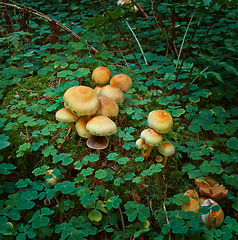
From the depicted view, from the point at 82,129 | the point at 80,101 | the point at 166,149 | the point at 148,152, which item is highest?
the point at 80,101

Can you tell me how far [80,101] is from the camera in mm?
2180

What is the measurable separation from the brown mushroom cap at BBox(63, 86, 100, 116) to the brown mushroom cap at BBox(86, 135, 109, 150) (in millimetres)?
329

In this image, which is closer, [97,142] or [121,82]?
[97,142]

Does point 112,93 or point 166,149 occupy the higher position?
point 112,93

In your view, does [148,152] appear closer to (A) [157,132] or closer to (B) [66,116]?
(A) [157,132]

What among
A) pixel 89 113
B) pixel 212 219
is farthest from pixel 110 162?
pixel 212 219

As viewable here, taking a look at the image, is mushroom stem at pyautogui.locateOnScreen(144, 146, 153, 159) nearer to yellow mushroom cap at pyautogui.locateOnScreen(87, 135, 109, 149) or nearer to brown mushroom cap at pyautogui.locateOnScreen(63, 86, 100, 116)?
yellow mushroom cap at pyautogui.locateOnScreen(87, 135, 109, 149)

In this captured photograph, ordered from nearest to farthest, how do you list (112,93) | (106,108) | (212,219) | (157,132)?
1. (212,219)
2. (157,132)
3. (106,108)
4. (112,93)

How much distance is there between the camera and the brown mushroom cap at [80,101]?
7.16 ft

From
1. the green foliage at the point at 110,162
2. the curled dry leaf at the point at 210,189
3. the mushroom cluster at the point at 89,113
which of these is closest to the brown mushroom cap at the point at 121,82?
the green foliage at the point at 110,162

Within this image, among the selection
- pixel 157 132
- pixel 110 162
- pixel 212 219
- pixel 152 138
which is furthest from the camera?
pixel 110 162

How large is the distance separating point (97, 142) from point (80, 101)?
498 mm

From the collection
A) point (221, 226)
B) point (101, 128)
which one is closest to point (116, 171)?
point (101, 128)

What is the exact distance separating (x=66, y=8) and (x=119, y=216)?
23.4ft
